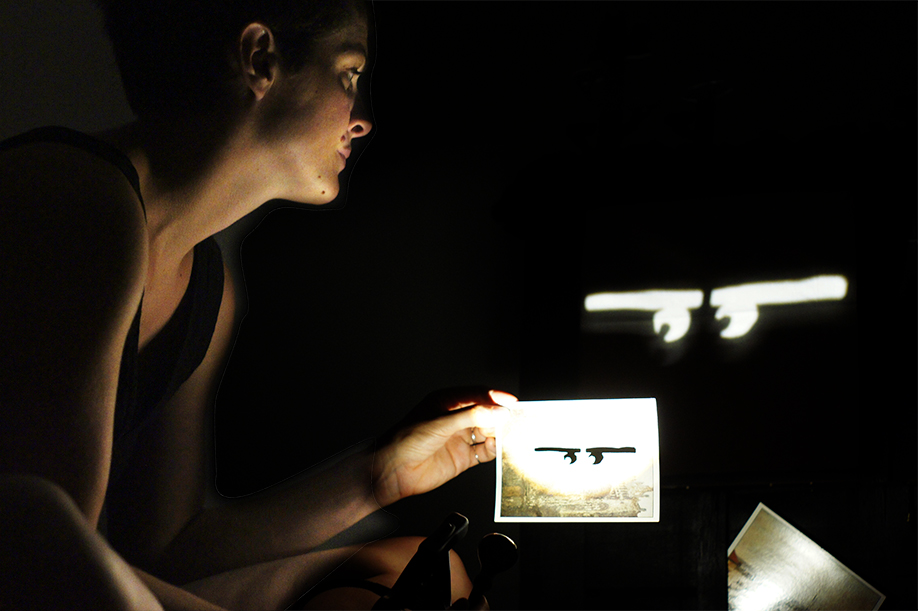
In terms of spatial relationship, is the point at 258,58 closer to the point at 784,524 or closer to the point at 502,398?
the point at 502,398

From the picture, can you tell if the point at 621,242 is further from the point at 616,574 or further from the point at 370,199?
the point at 616,574

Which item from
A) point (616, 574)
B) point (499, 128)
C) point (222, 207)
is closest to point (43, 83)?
point (222, 207)

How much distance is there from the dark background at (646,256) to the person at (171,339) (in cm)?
13

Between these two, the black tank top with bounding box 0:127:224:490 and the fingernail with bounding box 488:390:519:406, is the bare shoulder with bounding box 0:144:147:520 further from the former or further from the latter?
the fingernail with bounding box 488:390:519:406

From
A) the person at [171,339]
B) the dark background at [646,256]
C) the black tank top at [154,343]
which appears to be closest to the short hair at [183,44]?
the person at [171,339]

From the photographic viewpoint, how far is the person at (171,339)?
34.9 inches

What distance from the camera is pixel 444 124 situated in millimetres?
1531

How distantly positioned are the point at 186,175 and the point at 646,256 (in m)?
1.07

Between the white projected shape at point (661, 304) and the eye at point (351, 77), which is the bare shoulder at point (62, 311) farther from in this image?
the white projected shape at point (661, 304)

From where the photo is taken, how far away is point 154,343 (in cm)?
105

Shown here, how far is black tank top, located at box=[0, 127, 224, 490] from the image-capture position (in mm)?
977

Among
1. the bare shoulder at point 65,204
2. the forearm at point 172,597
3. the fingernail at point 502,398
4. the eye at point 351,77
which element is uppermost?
the eye at point 351,77

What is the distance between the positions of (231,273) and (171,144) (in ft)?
0.91

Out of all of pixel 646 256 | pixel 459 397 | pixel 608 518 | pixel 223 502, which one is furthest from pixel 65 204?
pixel 646 256
